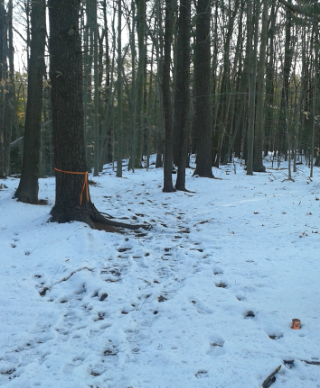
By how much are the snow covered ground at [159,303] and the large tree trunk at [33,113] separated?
0.67 m

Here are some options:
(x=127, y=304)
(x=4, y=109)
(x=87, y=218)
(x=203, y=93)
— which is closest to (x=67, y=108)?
(x=87, y=218)

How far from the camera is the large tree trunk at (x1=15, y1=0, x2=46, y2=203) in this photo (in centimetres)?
785

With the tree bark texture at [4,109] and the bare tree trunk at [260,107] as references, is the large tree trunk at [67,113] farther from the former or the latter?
the bare tree trunk at [260,107]

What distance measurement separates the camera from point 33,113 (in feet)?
26.0

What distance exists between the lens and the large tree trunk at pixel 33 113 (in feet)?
25.8

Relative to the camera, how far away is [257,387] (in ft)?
7.51

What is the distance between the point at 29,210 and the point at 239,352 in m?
5.75

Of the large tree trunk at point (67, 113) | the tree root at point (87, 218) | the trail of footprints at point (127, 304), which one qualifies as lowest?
the trail of footprints at point (127, 304)

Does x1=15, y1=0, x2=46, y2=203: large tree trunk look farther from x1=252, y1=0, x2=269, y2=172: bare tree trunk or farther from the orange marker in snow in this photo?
x1=252, y1=0, x2=269, y2=172: bare tree trunk

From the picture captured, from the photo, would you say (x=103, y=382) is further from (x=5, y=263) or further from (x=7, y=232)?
(x=7, y=232)

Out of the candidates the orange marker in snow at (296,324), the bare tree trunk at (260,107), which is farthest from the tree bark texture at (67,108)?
the bare tree trunk at (260,107)

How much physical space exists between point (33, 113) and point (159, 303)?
606 cm

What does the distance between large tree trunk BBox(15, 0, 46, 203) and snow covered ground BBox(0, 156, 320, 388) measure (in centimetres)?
67

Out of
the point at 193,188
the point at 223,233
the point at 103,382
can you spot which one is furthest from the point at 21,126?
the point at 103,382
